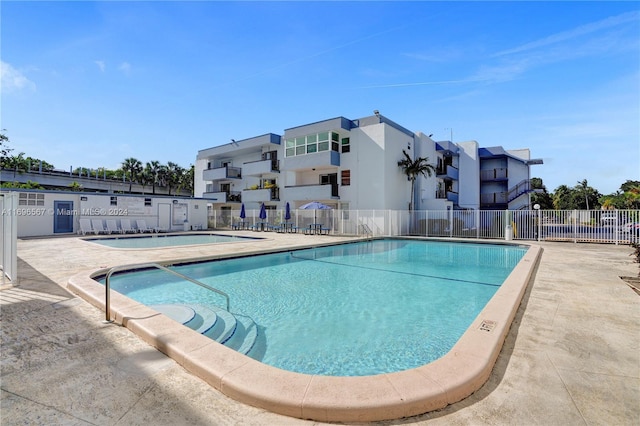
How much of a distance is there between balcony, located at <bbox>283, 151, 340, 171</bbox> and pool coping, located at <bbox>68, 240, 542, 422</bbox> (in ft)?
68.7

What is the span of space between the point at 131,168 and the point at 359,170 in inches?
1700

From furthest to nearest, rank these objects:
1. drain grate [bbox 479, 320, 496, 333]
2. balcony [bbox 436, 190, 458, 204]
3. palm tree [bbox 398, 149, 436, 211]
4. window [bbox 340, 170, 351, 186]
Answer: balcony [bbox 436, 190, 458, 204]
window [bbox 340, 170, 351, 186]
palm tree [bbox 398, 149, 436, 211]
drain grate [bbox 479, 320, 496, 333]

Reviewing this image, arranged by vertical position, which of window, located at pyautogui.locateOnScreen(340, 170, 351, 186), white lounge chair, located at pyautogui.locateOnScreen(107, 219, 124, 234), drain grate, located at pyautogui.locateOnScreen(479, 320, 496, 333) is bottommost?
drain grate, located at pyautogui.locateOnScreen(479, 320, 496, 333)

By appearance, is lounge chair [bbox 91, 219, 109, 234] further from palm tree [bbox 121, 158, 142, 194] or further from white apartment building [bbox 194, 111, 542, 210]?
palm tree [bbox 121, 158, 142, 194]

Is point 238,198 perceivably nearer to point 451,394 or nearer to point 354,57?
point 354,57

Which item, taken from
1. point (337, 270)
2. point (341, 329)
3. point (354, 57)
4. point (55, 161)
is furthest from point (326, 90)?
point (55, 161)

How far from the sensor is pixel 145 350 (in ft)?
11.1

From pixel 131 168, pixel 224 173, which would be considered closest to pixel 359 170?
pixel 224 173

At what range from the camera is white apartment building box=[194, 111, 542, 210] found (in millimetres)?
23312

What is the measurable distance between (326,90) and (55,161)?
54244mm

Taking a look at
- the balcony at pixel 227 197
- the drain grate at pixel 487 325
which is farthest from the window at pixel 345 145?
the drain grate at pixel 487 325

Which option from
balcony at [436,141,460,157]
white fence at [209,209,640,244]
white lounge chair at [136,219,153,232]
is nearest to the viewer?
white fence at [209,209,640,244]

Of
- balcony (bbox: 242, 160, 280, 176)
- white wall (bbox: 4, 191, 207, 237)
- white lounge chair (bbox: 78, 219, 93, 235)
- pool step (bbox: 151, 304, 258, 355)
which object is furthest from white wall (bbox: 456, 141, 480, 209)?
white lounge chair (bbox: 78, 219, 93, 235)

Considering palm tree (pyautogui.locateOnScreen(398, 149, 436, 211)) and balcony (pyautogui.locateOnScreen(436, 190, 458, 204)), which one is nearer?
palm tree (pyautogui.locateOnScreen(398, 149, 436, 211))
